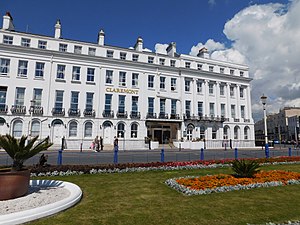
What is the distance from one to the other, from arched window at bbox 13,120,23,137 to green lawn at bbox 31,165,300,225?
24.6 meters

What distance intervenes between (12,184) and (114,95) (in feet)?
91.3

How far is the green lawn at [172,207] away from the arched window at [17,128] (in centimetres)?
2456

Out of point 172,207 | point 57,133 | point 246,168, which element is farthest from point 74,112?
point 172,207

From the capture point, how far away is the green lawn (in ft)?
16.5

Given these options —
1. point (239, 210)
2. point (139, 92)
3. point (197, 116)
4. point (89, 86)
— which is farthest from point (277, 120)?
point (239, 210)

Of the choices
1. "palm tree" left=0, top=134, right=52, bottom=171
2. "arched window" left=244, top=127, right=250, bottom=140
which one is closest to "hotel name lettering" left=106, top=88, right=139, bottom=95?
"arched window" left=244, top=127, right=250, bottom=140

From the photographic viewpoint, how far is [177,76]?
126 ft

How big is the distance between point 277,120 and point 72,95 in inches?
4147

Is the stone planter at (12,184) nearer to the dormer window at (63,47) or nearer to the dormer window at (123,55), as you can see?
the dormer window at (63,47)

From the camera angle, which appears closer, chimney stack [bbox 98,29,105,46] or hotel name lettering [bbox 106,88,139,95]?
hotel name lettering [bbox 106,88,139,95]

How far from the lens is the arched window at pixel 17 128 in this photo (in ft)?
91.1

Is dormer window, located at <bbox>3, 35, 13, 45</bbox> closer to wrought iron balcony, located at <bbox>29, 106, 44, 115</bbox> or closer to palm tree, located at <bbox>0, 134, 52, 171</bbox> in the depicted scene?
wrought iron balcony, located at <bbox>29, 106, 44, 115</bbox>

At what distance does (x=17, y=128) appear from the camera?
2789cm

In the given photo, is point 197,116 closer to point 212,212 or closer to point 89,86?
point 89,86
